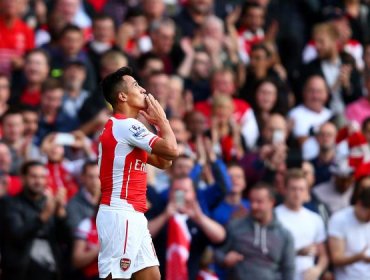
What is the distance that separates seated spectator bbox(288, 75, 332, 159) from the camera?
1736 cm

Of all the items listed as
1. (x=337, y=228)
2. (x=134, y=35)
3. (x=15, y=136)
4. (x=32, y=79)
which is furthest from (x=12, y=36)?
(x=337, y=228)

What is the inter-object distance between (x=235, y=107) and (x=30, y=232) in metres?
4.26

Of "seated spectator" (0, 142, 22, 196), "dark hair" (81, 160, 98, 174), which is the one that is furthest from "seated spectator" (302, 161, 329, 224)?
"seated spectator" (0, 142, 22, 196)

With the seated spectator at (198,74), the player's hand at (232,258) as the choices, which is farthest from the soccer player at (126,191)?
the seated spectator at (198,74)

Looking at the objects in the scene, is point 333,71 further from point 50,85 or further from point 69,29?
point 50,85

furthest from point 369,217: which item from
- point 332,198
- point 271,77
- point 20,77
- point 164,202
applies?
point 20,77

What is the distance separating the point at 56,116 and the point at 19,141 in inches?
35.9

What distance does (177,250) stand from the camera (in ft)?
45.9

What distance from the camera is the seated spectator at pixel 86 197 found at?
1432cm

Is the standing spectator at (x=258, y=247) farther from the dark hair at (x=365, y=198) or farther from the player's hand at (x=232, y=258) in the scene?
the dark hair at (x=365, y=198)

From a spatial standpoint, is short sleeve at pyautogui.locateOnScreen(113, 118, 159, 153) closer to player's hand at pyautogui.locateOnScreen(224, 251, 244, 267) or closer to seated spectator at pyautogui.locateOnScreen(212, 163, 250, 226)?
player's hand at pyautogui.locateOnScreen(224, 251, 244, 267)

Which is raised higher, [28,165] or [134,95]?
[134,95]

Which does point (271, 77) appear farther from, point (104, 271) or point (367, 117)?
point (104, 271)

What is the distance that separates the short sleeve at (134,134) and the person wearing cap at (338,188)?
572cm
